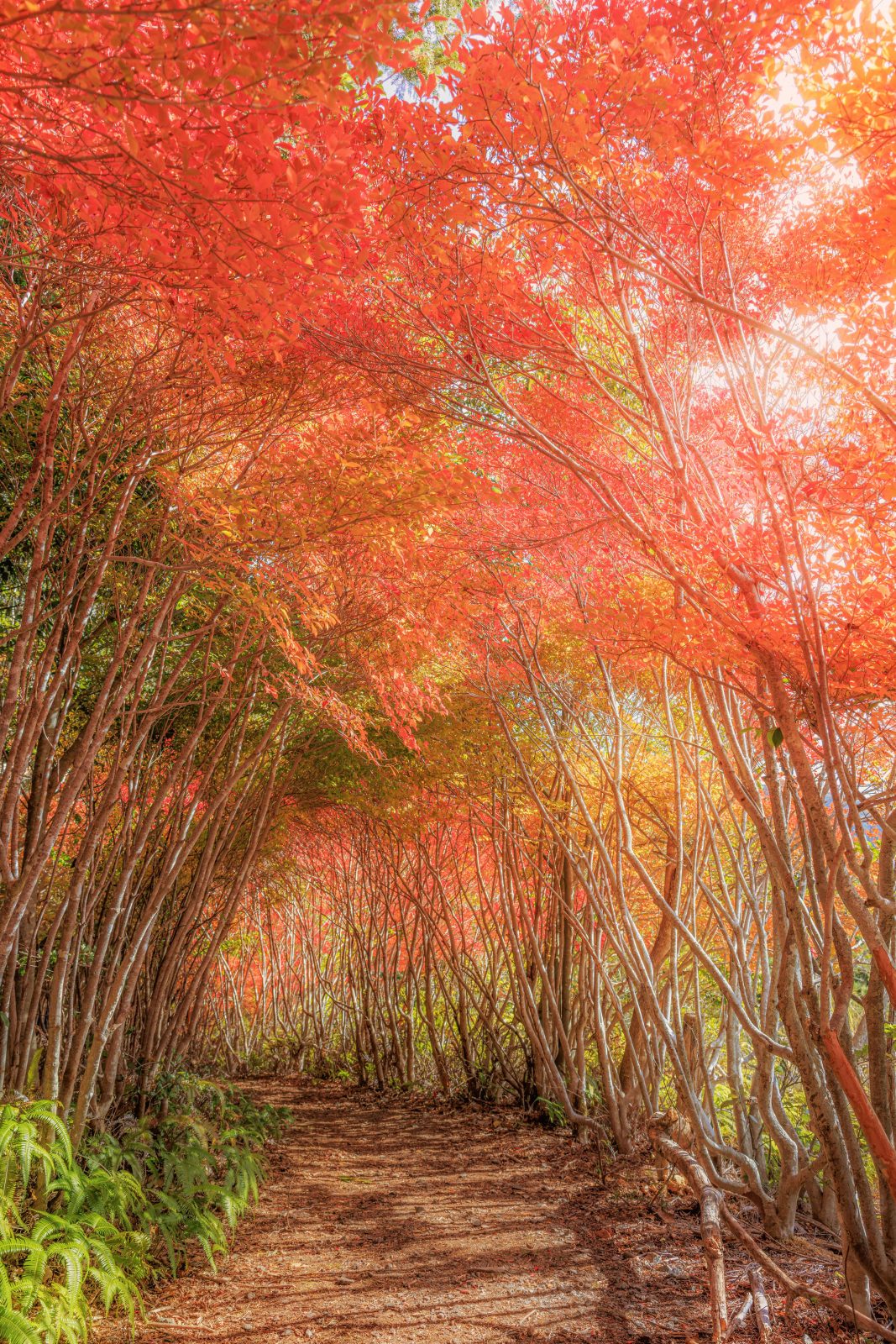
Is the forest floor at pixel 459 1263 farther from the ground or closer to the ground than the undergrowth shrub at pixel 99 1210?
closer to the ground

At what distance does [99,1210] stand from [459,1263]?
5.81 feet

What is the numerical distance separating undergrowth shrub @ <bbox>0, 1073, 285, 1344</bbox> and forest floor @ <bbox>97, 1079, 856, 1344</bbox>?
0.57ft

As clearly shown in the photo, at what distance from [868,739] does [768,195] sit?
2.56m

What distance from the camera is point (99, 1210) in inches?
149

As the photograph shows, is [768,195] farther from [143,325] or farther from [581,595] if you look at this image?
[143,325]

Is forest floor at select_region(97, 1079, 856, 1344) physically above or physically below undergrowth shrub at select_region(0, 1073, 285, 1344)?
below

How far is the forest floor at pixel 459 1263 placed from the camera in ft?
11.4

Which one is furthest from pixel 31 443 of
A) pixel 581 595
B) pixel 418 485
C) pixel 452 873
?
pixel 452 873

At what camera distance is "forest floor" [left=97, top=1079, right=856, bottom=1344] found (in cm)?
348

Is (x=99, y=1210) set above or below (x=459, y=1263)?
above

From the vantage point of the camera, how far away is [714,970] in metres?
3.54

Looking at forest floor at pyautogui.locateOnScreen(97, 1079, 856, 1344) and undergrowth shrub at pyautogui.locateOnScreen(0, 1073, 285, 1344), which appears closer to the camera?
undergrowth shrub at pyautogui.locateOnScreen(0, 1073, 285, 1344)

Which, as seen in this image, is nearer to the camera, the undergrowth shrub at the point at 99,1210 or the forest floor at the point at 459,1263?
the undergrowth shrub at the point at 99,1210

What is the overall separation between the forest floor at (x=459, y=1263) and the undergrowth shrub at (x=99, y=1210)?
18 cm
